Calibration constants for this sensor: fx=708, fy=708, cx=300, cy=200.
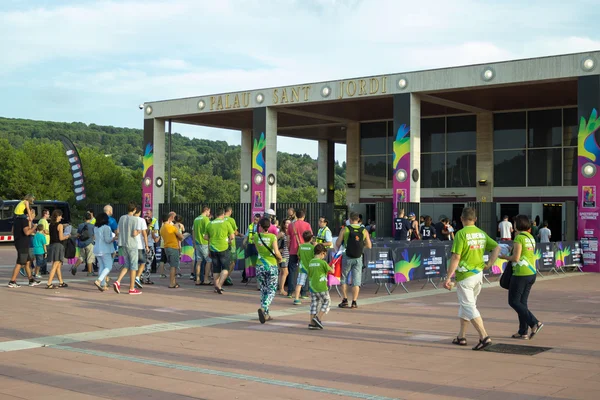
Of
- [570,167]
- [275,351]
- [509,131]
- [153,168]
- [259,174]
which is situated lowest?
[275,351]

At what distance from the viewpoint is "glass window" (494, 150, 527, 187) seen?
3388 centimetres

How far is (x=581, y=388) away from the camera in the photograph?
6.81 meters

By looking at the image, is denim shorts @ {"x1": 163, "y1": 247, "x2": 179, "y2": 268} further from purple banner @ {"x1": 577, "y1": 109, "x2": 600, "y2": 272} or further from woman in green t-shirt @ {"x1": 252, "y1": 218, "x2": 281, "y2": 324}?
purple banner @ {"x1": 577, "y1": 109, "x2": 600, "y2": 272}

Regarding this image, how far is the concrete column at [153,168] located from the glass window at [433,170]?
13.4 meters

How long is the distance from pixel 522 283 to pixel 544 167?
983 inches

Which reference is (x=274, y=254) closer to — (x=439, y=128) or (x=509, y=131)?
(x=509, y=131)

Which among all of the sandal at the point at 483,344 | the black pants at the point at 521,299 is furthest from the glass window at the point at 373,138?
the sandal at the point at 483,344

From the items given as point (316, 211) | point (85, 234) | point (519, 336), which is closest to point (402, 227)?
point (316, 211)

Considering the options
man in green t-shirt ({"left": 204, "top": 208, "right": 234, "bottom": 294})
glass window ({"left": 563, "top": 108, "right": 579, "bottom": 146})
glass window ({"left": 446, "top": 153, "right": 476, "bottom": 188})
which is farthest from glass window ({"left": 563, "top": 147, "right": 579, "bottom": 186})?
man in green t-shirt ({"left": 204, "top": 208, "right": 234, "bottom": 294})

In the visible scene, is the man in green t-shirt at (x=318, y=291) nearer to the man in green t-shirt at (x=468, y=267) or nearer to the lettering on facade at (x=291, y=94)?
the man in green t-shirt at (x=468, y=267)

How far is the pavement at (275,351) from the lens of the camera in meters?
6.79

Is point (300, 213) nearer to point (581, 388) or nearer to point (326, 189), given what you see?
point (581, 388)

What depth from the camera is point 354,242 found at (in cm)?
1321

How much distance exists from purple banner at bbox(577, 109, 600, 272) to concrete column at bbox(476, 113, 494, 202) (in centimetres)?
1078
